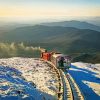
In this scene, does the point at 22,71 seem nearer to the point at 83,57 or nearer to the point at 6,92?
→ the point at 6,92

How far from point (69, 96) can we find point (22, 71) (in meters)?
22.3

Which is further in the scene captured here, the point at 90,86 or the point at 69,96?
the point at 90,86

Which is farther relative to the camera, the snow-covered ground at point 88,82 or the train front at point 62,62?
the train front at point 62,62

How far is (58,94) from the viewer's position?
3747 centimetres

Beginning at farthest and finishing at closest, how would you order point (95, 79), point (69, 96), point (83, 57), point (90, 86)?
point (83, 57)
point (95, 79)
point (90, 86)
point (69, 96)

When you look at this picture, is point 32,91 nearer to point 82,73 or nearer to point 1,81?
point 1,81

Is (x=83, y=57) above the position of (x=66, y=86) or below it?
below

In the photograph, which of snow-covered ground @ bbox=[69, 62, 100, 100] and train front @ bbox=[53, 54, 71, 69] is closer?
snow-covered ground @ bbox=[69, 62, 100, 100]

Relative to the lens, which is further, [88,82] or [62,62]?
[62,62]

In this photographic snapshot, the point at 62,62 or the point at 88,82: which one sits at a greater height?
the point at 62,62

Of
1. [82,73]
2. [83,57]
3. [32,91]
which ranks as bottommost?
[83,57]

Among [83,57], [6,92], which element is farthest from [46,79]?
[83,57]

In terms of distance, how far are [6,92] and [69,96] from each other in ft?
28.7

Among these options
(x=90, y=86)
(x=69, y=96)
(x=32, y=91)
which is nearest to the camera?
(x=32, y=91)
